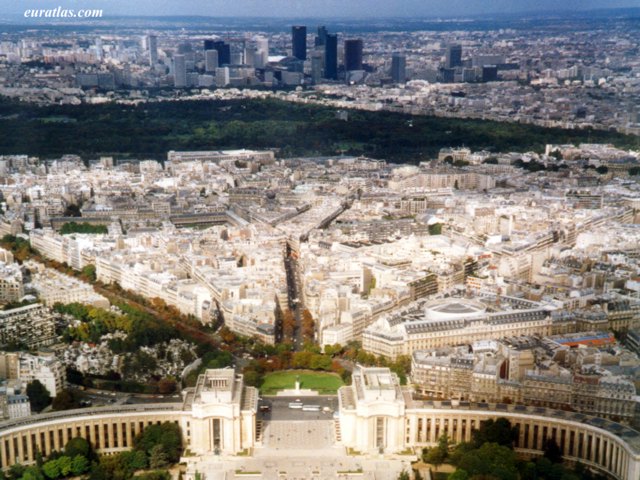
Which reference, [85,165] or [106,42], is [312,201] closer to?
[85,165]

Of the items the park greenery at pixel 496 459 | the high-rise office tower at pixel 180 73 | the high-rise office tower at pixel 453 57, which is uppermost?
the high-rise office tower at pixel 453 57

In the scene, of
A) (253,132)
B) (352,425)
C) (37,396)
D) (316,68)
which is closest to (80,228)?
(37,396)

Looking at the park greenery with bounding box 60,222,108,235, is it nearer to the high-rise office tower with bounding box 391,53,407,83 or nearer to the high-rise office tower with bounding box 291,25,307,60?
the high-rise office tower with bounding box 291,25,307,60

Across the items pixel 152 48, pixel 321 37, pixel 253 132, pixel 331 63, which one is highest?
pixel 321 37

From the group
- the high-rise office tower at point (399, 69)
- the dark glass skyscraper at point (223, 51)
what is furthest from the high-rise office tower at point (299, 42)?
the high-rise office tower at point (399, 69)

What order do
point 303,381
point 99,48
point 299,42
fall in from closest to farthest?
point 303,381, point 99,48, point 299,42

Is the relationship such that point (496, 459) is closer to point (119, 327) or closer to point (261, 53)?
point (119, 327)

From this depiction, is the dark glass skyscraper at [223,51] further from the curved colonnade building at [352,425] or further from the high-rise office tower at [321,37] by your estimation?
the curved colonnade building at [352,425]

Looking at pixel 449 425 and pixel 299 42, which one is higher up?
pixel 299 42
